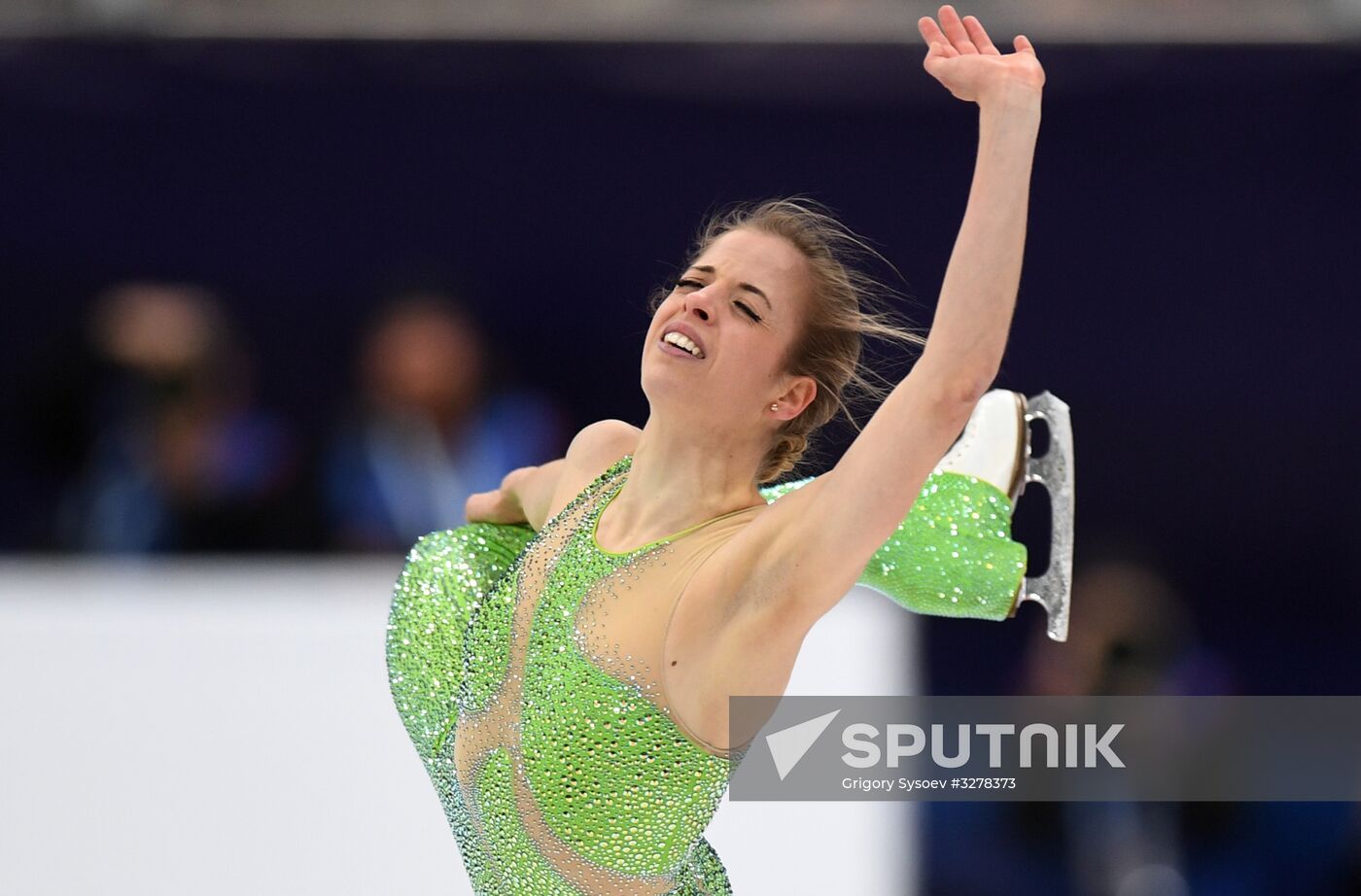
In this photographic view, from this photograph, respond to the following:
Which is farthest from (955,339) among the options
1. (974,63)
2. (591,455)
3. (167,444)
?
(167,444)

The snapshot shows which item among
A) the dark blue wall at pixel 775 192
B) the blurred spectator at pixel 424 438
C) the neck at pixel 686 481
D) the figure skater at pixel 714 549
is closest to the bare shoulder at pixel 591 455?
the figure skater at pixel 714 549

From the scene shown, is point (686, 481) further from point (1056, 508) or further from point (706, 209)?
point (706, 209)

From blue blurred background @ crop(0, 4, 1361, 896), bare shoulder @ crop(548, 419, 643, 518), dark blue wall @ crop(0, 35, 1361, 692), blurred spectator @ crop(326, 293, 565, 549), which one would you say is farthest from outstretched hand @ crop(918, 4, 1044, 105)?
dark blue wall @ crop(0, 35, 1361, 692)

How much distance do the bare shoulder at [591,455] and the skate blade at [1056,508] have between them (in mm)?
514

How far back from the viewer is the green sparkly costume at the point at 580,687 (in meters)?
1.76

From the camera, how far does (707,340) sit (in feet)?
5.80

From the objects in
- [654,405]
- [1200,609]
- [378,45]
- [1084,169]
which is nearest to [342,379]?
[378,45]

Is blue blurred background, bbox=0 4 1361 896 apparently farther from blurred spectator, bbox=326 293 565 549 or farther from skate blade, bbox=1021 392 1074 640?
skate blade, bbox=1021 392 1074 640

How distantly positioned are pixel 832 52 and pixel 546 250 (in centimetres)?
103

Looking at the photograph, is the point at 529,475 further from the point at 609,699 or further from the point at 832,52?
the point at 832,52

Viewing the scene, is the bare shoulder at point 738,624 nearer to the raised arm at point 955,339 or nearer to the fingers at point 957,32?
the raised arm at point 955,339

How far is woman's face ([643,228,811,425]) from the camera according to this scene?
176 centimetres

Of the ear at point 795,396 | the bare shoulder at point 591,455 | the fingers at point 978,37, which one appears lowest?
the ear at point 795,396

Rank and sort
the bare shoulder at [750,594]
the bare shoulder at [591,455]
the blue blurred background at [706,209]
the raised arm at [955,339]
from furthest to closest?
the blue blurred background at [706,209], the bare shoulder at [591,455], the bare shoulder at [750,594], the raised arm at [955,339]
